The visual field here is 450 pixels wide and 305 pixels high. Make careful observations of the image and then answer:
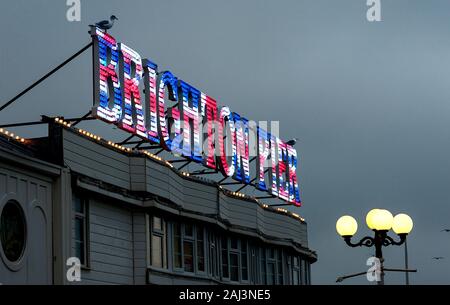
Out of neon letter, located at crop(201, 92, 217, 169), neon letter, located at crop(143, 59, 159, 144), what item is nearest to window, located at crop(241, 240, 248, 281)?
neon letter, located at crop(201, 92, 217, 169)

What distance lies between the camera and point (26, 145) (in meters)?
27.2

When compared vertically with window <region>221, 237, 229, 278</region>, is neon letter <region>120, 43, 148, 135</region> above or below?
above

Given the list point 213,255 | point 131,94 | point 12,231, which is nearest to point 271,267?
point 213,255

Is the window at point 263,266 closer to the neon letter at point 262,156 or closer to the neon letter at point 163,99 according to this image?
the neon letter at point 262,156

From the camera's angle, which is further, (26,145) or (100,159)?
(100,159)

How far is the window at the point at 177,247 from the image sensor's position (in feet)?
109

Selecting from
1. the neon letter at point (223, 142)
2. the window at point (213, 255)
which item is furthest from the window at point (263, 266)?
the window at point (213, 255)

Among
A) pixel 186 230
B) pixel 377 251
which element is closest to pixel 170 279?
pixel 186 230

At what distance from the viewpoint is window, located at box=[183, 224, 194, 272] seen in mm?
33906

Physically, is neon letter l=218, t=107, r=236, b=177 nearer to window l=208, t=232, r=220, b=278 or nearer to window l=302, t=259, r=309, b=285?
window l=208, t=232, r=220, b=278

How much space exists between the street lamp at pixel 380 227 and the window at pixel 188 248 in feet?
36.5

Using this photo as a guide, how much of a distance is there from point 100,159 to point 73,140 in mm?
1576

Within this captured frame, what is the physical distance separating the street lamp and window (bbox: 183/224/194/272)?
11.1 metres
